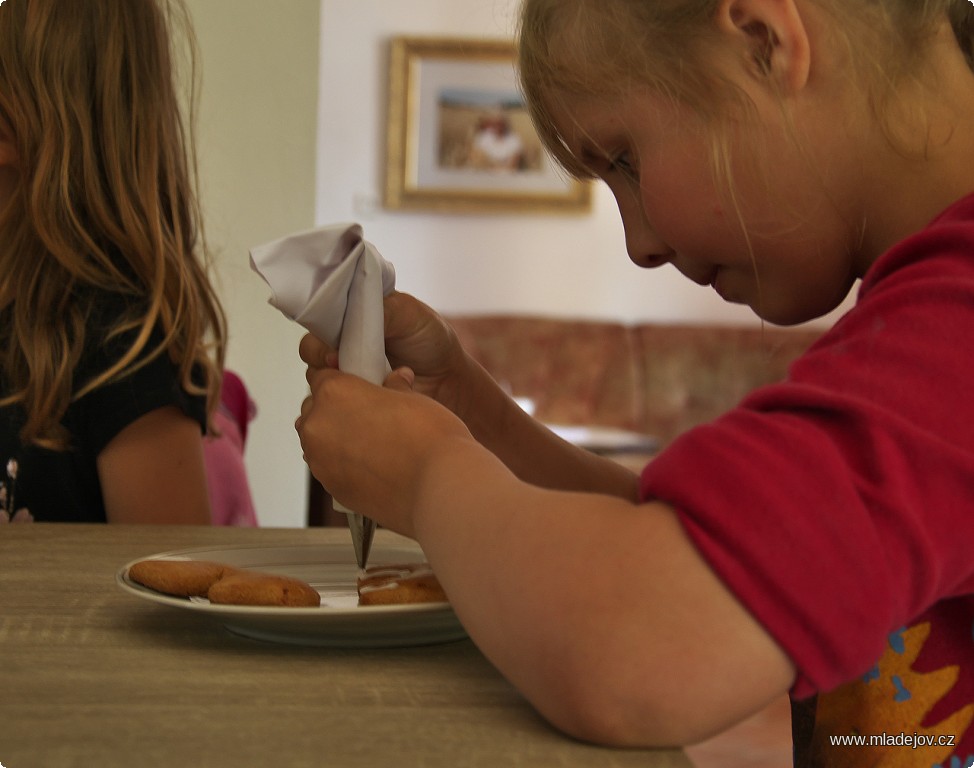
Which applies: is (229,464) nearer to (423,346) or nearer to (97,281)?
(97,281)

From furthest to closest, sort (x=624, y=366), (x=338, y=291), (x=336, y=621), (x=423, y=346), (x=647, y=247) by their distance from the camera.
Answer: (x=624, y=366) < (x=423, y=346) < (x=647, y=247) < (x=338, y=291) < (x=336, y=621)

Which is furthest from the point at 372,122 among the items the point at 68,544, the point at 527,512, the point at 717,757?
the point at 527,512

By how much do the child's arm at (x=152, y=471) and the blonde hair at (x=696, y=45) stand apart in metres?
0.68

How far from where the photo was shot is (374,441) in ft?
2.03

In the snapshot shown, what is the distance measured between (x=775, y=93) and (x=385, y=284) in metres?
0.28

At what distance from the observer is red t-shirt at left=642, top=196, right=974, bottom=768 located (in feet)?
1.50

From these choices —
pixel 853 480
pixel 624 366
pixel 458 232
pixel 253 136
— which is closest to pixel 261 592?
pixel 853 480

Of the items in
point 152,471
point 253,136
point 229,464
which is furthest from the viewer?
point 253,136

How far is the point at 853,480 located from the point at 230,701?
0.92 ft

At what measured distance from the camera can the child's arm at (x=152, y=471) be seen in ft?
3.87

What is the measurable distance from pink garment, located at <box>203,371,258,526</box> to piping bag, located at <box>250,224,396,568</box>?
0.81 m

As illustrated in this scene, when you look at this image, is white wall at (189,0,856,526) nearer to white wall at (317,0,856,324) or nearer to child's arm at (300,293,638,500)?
white wall at (317,0,856,324)

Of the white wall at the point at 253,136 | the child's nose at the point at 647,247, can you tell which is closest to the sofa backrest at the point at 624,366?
the white wall at the point at 253,136

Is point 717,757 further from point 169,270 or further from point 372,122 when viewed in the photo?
point 372,122
